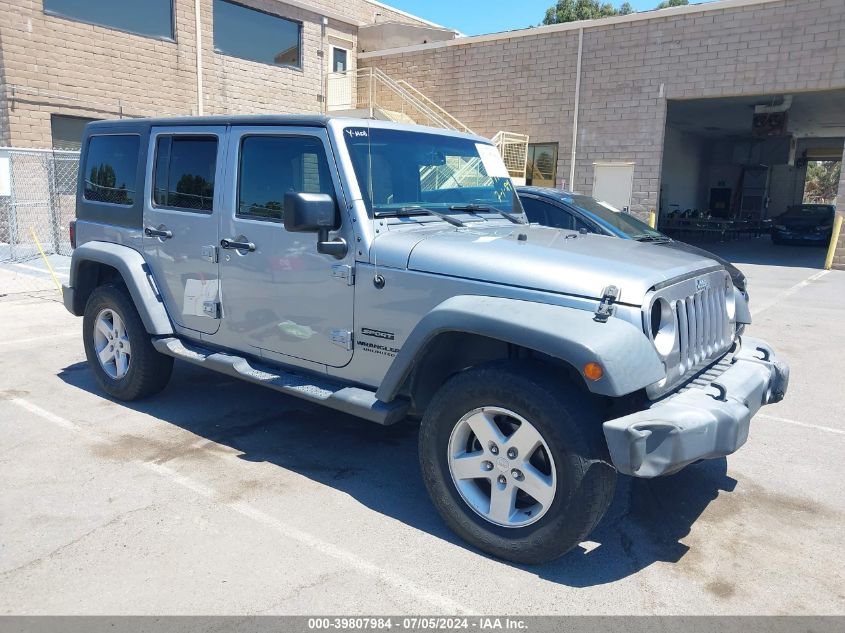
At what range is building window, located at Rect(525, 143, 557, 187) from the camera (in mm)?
19141

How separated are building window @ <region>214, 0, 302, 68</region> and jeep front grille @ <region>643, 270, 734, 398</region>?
17.8 m

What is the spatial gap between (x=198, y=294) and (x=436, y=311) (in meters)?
2.11

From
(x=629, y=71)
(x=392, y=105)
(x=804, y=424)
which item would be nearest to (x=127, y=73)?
(x=392, y=105)

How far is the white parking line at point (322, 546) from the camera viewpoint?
9.64 feet

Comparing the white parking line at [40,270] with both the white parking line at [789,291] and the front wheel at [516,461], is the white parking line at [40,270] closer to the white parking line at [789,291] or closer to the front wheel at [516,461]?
the front wheel at [516,461]

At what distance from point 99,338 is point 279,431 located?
1.77 metres

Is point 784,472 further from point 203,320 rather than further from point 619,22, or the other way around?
point 619,22

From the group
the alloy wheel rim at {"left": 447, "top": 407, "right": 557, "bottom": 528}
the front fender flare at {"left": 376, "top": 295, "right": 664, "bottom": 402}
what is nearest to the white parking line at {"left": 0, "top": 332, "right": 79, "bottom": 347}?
the front fender flare at {"left": 376, "top": 295, "right": 664, "bottom": 402}

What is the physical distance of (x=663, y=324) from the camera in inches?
125

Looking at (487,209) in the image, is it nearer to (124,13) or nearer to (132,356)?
(132,356)

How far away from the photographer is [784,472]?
4.39m

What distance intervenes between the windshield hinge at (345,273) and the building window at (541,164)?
16.3m

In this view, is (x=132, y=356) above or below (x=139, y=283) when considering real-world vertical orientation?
below
